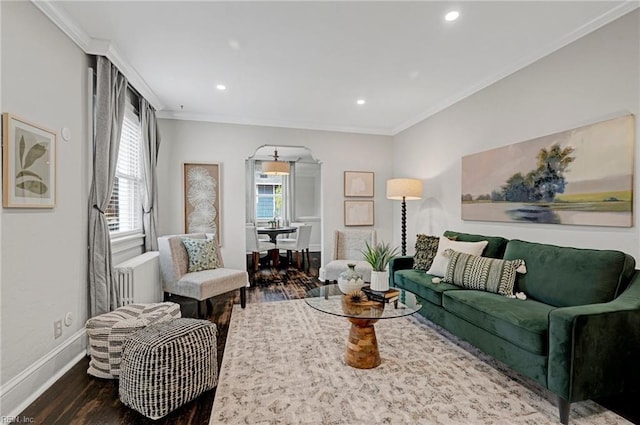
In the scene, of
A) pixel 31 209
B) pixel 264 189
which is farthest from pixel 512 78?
pixel 264 189

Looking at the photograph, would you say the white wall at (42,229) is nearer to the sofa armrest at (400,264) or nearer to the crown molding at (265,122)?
the crown molding at (265,122)

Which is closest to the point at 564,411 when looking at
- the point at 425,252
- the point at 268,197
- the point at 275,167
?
the point at 425,252

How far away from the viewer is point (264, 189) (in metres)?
8.46

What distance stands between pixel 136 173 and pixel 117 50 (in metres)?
1.59

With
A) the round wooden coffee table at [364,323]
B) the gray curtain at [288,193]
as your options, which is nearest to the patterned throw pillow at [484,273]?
the round wooden coffee table at [364,323]

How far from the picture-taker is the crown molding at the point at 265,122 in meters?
4.64

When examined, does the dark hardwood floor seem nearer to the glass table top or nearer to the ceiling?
the glass table top

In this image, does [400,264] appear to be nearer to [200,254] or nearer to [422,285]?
[422,285]

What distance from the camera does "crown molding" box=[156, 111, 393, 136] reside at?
464 cm

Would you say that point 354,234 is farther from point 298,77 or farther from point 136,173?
point 136,173

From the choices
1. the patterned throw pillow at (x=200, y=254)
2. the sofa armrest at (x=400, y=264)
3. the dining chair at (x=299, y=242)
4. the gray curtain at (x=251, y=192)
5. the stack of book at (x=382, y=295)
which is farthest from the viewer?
the gray curtain at (x=251, y=192)

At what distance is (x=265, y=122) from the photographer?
Answer: 5035mm

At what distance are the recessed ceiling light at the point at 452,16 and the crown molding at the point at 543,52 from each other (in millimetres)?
1098

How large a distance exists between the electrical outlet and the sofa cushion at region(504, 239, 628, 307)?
371 cm
